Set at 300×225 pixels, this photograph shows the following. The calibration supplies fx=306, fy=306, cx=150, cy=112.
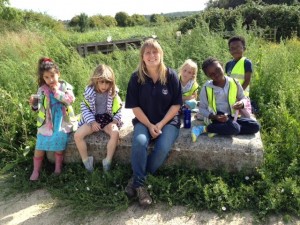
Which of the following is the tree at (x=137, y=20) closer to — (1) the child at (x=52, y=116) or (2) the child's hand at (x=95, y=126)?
(1) the child at (x=52, y=116)

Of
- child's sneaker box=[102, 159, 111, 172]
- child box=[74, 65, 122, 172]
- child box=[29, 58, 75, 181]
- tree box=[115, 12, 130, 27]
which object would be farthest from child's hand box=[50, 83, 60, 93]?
tree box=[115, 12, 130, 27]

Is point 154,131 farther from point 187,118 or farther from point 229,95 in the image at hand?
point 229,95

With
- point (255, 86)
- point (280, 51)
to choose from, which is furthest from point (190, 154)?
point (280, 51)

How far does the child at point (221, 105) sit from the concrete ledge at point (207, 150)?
3.9 inches

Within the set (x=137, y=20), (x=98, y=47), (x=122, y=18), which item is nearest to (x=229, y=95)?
(x=98, y=47)

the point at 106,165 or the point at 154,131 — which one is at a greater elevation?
the point at 154,131

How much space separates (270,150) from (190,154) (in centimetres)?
91

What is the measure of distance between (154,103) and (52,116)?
4.17ft

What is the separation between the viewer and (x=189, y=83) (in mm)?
4016

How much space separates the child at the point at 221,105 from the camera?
3.33 meters

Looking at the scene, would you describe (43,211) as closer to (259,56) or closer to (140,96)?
(140,96)

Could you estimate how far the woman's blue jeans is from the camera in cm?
310

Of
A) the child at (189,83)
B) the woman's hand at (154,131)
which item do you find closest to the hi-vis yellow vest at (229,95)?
the child at (189,83)

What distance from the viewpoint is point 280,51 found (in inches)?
195
